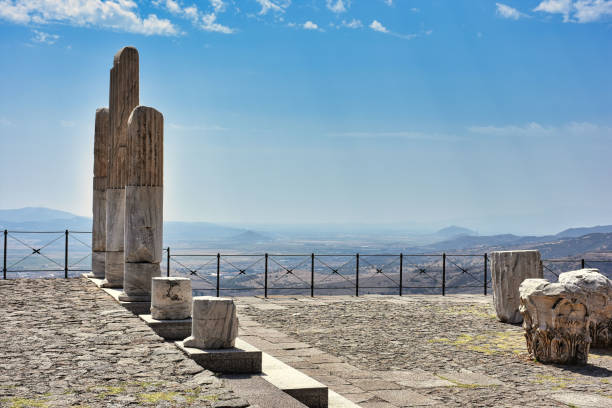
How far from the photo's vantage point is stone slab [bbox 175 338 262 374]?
701 cm

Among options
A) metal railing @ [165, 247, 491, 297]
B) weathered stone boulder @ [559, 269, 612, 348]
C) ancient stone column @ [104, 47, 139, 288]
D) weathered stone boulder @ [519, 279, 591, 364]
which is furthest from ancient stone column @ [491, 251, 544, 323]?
ancient stone column @ [104, 47, 139, 288]

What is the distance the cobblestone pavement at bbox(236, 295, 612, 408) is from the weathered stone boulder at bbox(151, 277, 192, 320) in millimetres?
1616

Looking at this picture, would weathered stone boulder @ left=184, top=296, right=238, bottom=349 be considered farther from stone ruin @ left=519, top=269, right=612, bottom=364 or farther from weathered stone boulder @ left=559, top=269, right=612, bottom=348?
weathered stone boulder @ left=559, top=269, right=612, bottom=348

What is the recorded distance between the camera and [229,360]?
7078 millimetres

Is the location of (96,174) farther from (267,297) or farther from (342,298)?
(342,298)

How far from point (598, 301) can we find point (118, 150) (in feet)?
28.1

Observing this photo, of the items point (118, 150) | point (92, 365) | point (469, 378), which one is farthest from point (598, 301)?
point (118, 150)

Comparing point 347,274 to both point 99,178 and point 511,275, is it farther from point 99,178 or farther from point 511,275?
point 511,275

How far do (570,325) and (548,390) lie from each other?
65.7 inches

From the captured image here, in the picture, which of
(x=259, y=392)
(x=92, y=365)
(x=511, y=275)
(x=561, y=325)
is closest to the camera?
(x=259, y=392)

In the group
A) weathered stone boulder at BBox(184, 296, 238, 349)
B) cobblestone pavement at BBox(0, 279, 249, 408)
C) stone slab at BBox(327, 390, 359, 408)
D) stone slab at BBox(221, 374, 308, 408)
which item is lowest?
stone slab at BBox(327, 390, 359, 408)

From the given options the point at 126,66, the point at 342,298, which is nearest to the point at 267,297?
the point at 342,298

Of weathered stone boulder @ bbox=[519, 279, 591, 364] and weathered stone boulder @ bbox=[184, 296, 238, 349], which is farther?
weathered stone boulder @ bbox=[519, 279, 591, 364]

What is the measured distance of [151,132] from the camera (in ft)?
33.6
